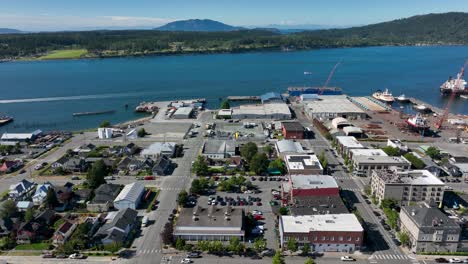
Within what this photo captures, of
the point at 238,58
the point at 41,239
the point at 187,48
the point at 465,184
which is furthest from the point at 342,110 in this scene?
the point at 187,48

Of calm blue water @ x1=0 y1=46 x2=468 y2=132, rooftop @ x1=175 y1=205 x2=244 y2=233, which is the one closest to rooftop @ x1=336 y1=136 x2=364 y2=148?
rooftop @ x1=175 y1=205 x2=244 y2=233

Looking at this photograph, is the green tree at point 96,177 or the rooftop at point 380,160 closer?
the green tree at point 96,177

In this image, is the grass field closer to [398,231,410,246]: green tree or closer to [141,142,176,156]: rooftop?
[141,142,176,156]: rooftop

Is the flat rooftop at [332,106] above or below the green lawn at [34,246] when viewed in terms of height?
above

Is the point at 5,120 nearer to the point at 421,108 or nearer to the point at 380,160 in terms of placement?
the point at 380,160

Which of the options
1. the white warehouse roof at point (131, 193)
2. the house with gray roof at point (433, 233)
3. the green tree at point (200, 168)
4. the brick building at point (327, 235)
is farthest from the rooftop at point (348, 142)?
the white warehouse roof at point (131, 193)

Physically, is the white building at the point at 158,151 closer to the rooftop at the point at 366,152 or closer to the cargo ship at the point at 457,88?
the rooftop at the point at 366,152
